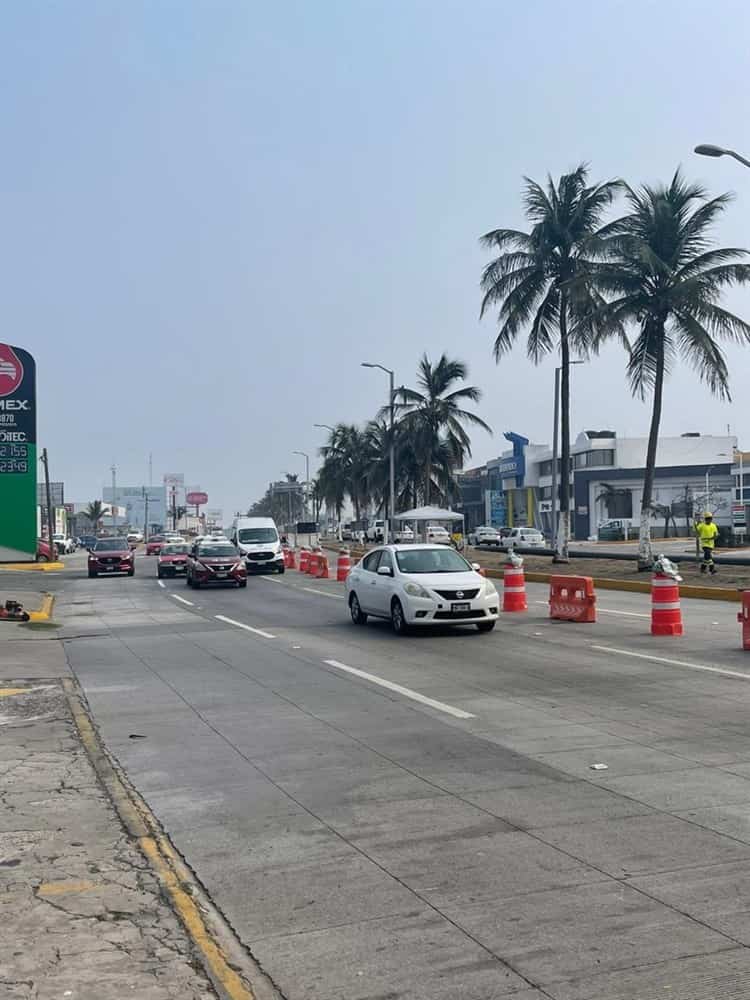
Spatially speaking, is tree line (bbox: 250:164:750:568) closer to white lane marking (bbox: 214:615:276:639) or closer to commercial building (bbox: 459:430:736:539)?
white lane marking (bbox: 214:615:276:639)

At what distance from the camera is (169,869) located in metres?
6.05

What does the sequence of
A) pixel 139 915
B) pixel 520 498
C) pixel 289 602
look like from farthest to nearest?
1. pixel 520 498
2. pixel 289 602
3. pixel 139 915

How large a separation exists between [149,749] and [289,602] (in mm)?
19313

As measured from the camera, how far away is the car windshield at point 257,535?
1833 inches

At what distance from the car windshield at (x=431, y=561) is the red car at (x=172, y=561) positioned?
25.6 m

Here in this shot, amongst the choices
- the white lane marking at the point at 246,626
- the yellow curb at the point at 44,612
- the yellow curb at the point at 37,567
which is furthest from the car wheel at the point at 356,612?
the yellow curb at the point at 37,567

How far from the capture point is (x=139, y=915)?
17.4 ft

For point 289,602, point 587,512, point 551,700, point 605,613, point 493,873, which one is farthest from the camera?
point 587,512

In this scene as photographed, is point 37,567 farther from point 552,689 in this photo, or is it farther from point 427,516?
point 552,689

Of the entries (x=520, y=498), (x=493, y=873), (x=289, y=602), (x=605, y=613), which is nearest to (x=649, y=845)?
(x=493, y=873)

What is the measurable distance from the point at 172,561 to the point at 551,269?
18300mm

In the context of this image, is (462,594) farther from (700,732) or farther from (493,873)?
(493,873)

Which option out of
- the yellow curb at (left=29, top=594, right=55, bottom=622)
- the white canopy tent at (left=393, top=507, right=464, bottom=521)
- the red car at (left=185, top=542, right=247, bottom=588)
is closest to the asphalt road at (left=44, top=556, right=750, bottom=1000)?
the yellow curb at (left=29, top=594, right=55, bottom=622)

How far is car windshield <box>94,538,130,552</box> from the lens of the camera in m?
47.1
